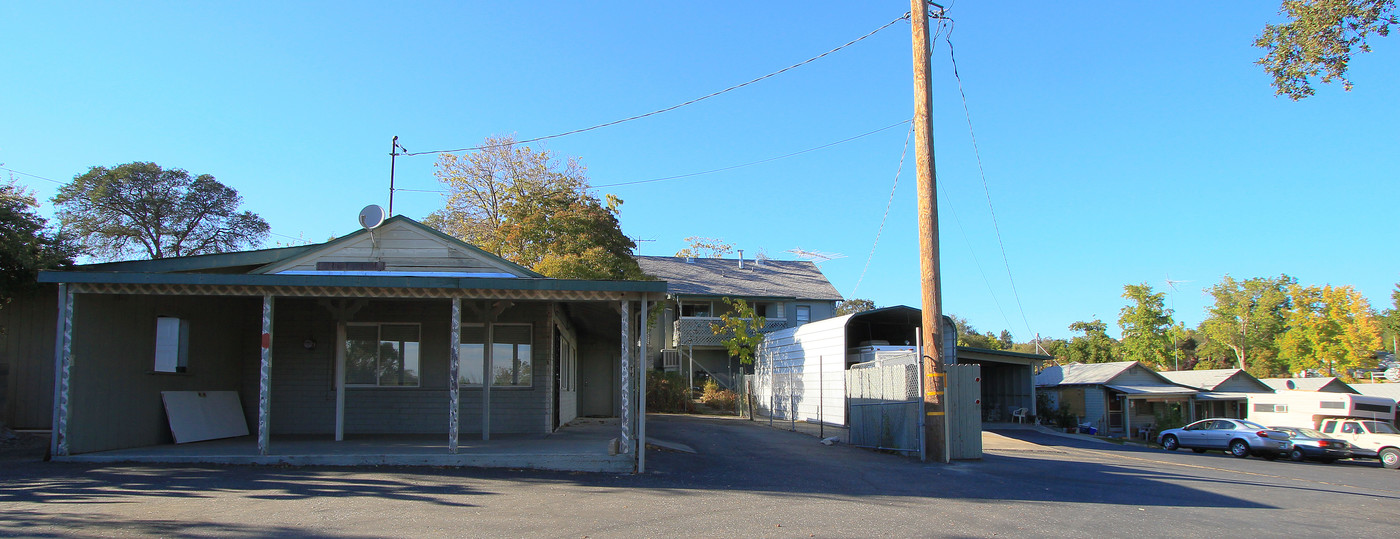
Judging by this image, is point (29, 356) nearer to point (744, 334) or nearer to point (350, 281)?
point (350, 281)

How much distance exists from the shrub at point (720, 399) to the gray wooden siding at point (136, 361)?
17.3 m

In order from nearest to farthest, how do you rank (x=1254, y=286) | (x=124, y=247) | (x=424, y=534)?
(x=424, y=534) < (x=124, y=247) < (x=1254, y=286)

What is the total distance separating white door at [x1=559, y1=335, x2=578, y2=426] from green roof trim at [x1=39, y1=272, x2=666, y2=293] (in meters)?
6.97

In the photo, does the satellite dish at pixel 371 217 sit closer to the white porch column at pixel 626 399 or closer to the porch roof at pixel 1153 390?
the white porch column at pixel 626 399

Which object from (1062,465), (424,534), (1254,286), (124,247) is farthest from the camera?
(1254,286)

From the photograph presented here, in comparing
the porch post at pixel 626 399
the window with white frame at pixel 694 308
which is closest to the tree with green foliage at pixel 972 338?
the window with white frame at pixel 694 308

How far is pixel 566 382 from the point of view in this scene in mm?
19562

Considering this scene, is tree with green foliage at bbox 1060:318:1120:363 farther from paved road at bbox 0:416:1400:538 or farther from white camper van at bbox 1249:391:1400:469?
paved road at bbox 0:416:1400:538

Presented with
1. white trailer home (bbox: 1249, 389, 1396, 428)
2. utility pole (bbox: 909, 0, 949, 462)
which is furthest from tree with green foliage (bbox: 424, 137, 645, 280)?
white trailer home (bbox: 1249, 389, 1396, 428)

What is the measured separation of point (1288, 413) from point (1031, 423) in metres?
7.76

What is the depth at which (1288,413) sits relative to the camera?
2630 centimetres

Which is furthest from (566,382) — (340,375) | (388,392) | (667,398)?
(667,398)

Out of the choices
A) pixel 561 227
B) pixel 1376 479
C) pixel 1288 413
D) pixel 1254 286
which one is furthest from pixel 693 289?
pixel 1254 286

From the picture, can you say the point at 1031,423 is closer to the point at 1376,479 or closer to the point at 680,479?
the point at 1376,479
